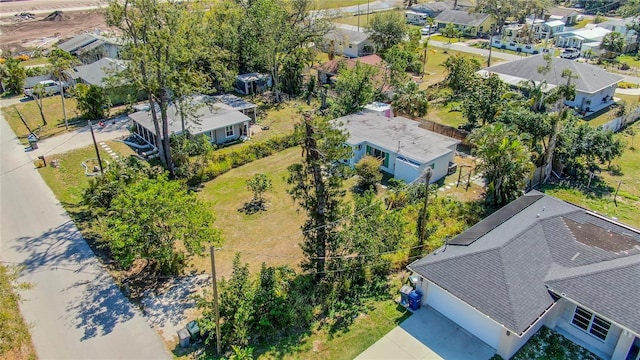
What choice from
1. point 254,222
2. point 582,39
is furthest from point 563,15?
point 254,222

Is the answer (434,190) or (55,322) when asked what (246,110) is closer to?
(434,190)

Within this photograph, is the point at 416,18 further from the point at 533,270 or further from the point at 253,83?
the point at 533,270

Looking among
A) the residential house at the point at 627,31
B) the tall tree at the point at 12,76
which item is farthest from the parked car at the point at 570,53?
the tall tree at the point at 12,76

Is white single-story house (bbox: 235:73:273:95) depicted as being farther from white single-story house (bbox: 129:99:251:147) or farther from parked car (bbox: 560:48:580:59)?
parked car (bbox: 560:48:580:59)

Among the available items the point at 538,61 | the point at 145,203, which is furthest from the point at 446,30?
the point at 145,203

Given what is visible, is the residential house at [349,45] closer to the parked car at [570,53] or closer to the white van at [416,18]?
the parked car at [570,53]

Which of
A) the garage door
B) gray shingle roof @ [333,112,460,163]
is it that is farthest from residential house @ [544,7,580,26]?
the garage door
